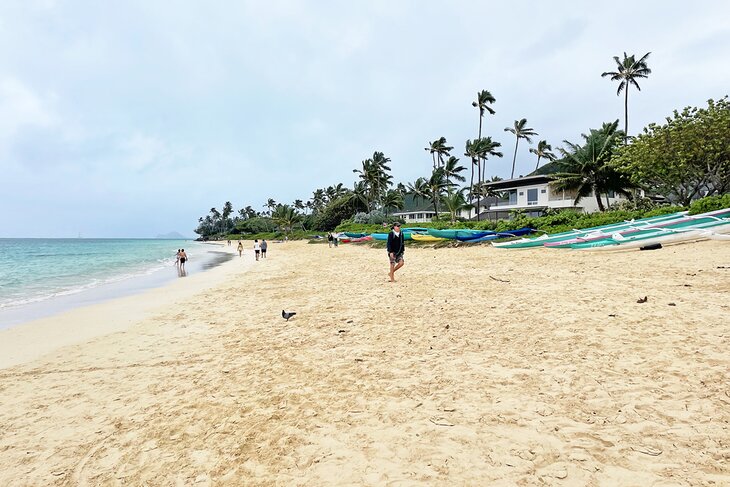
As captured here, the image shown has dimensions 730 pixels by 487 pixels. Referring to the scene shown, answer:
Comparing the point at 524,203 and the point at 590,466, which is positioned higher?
the point at 524,203

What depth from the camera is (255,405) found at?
3.49 meters

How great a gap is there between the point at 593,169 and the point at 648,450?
35.9 m

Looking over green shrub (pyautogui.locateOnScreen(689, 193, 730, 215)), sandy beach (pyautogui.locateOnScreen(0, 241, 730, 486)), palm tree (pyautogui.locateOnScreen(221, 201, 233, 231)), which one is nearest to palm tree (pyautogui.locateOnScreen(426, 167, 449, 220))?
green shrub (pyautogui.locateOnScreen(689, 193, 730, 215))

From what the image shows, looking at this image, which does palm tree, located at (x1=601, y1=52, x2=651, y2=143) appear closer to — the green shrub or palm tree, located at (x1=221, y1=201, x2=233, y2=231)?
the green shrub

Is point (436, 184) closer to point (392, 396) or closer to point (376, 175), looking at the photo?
point (376, 175)

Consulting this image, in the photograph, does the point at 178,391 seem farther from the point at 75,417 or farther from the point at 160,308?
the point at 160,308

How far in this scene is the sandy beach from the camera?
8.11 ft

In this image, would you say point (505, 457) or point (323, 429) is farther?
point (323, 429)

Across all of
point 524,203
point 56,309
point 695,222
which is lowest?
point 56,309

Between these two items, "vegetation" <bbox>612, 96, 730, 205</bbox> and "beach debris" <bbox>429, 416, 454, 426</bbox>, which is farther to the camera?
"vegetation" <bbox>612, 96, 730, 205</bbox>

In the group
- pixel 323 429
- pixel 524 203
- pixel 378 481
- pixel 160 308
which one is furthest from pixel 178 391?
pixel 524 203

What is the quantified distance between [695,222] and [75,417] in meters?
22.7

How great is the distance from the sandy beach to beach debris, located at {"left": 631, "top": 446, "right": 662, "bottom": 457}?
0.02 metres

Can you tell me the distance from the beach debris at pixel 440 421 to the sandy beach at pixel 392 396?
20 mm
